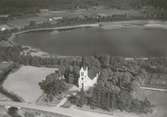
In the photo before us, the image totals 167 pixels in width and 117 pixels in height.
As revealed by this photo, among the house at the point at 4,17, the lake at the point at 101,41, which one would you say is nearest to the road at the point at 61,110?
the lake at the point at 101,41

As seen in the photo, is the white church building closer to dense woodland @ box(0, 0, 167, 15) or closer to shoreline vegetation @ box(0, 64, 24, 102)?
shoreline vegetation @ box(0, 64, 24, 102)

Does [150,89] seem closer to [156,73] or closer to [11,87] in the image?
[156,73]

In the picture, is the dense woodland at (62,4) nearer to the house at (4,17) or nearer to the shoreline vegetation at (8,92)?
the house at (4,17)

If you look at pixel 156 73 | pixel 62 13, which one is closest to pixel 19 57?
pixel 156 73

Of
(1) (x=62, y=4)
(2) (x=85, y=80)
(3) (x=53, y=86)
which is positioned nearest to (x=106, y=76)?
(2) (x=85, y=80)

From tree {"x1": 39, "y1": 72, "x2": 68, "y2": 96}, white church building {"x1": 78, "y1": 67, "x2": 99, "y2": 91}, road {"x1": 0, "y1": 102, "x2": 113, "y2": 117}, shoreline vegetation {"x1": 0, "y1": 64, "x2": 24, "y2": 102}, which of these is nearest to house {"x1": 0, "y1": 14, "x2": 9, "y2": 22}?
shoreline vegetation {"x1": 0, "y1": 64, "x2": 24, "y2": 102}

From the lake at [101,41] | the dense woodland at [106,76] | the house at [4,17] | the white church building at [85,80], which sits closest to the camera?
the dense woodland at [106,76]

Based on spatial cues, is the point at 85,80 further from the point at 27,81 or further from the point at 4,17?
the point at 4,17
